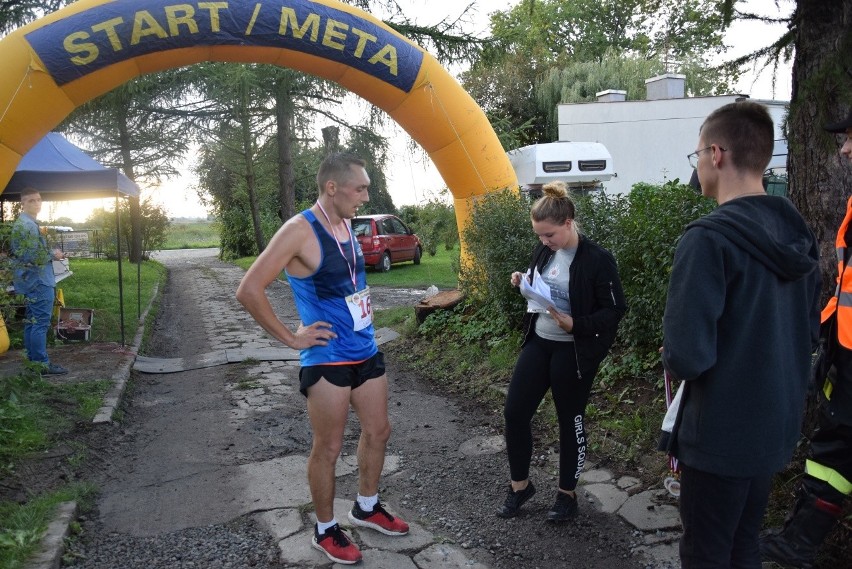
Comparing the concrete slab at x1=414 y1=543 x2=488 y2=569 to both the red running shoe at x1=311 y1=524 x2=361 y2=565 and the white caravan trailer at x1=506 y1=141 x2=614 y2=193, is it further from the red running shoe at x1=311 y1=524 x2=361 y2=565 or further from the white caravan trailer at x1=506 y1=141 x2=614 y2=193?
the white caravan trailer at x1=506 y1=141 x2=614 y2=193

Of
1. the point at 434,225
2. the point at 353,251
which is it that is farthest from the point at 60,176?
the point at 434,225

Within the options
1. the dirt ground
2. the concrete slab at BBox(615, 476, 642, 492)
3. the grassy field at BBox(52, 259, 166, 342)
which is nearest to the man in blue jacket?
the dirt ground

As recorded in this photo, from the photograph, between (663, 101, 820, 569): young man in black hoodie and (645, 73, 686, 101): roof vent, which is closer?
(663, 101, 820, 569): young man in black hoodie

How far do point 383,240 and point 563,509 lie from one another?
54.0 feet

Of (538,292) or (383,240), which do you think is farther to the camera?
(383,240)

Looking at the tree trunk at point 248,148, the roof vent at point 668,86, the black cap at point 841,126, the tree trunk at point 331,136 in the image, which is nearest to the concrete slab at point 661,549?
the black cap at point 841,126

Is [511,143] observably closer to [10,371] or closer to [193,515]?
[10,371]

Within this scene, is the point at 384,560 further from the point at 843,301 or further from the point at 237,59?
the point at 237,59

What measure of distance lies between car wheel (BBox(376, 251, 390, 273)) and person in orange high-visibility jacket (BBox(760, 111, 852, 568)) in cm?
1720

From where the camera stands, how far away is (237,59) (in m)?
8.52

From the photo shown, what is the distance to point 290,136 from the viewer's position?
2102 centimetres

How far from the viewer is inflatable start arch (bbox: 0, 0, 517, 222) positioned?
744 cm

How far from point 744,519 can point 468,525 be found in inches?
73.5

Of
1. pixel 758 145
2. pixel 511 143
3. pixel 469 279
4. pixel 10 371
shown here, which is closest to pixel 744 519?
pixel 758 145
